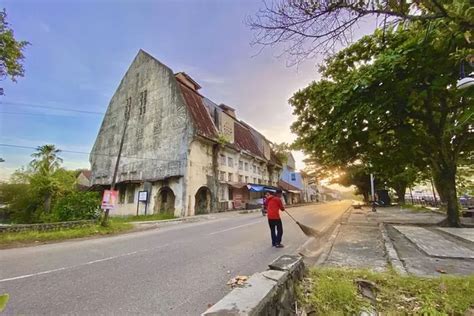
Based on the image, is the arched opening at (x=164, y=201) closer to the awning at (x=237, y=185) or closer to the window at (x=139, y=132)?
the awning at (x=237, y=185)

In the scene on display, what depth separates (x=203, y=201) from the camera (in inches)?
1022

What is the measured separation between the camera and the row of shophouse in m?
23.5

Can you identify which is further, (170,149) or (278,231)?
(170,149)

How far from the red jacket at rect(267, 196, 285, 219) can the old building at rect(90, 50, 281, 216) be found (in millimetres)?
15022

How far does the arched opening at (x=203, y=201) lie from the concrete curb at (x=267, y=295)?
21.8 m

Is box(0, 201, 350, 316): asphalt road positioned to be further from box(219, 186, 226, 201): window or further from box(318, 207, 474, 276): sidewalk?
box(219, 186, 226, 201): window

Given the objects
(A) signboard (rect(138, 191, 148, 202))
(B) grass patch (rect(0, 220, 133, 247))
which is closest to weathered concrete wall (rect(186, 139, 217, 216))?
(A) signboard (rect(138, 191, 148, 202))

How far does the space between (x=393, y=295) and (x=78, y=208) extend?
15.2 m

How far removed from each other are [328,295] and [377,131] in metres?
8.74

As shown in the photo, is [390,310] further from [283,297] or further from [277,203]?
[277,203]

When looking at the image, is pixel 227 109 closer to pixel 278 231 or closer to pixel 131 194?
pixel 131 194

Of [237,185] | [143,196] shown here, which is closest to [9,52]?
[143,196]

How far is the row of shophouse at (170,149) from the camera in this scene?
2347 cm

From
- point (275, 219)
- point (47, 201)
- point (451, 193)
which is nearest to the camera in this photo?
point (275, 219)
